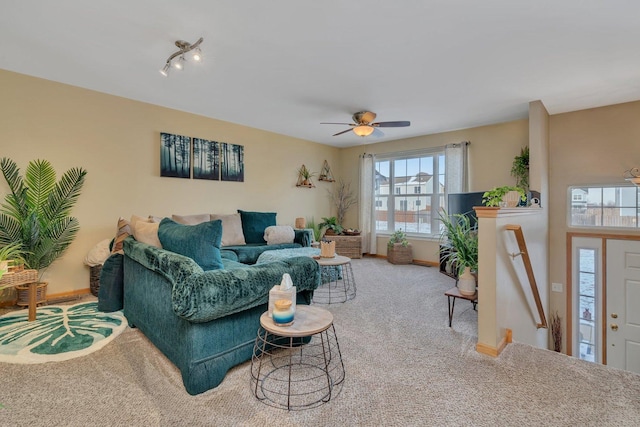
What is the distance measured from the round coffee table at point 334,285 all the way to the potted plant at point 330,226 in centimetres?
188

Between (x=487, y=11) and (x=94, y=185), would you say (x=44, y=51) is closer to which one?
(x=94, y=185)

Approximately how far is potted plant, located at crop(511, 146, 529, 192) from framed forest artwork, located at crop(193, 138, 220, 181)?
15.7ft

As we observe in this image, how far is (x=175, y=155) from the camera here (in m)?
4.45

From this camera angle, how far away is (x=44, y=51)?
9.27 ft

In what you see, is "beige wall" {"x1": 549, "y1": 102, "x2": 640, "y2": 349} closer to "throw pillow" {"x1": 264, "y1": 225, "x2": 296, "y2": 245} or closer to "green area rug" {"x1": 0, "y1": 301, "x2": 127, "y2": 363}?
"throw pillow" {"x1": 264, "y1": 225, "x2": 296, "y2": 245}

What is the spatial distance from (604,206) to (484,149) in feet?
5.98

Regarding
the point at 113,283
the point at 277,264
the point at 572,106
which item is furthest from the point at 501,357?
the point at 572,106

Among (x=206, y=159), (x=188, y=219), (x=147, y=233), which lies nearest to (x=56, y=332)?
(x=147, y=233)

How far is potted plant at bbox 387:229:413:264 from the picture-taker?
579cm

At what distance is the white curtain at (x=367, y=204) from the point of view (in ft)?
21.6

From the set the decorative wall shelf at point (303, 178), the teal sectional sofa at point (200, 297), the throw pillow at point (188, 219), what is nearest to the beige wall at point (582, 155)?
the teal sectional sofa at point (200, 297)

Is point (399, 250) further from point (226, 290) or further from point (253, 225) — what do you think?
point (226, 290)

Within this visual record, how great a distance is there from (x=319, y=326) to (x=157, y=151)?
12.6 ft

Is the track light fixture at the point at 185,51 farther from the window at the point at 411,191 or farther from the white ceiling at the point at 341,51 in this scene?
the window at the point at 411,191
